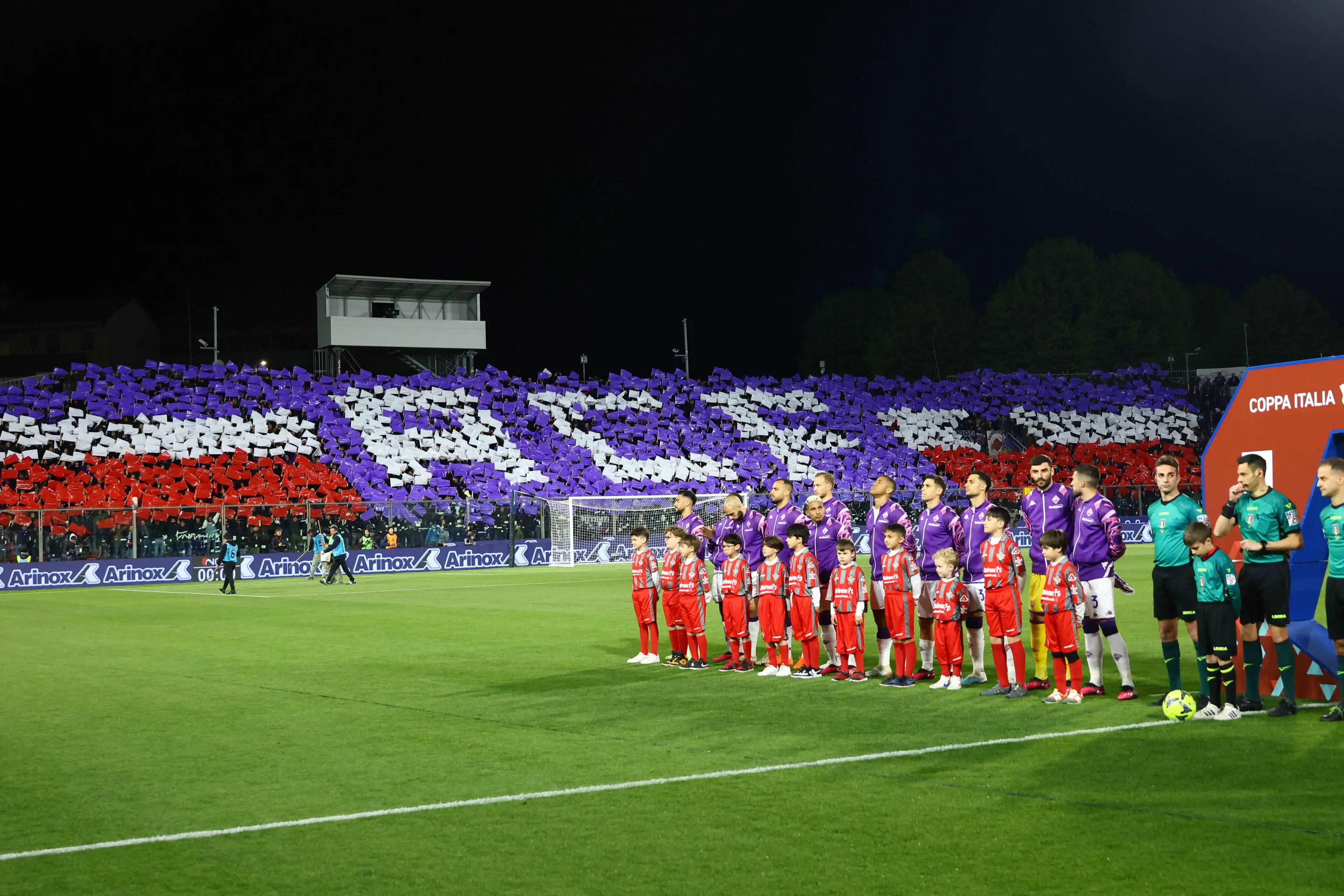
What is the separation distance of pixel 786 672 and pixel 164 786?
6.79 metres

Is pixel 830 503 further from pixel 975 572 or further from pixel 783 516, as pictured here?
pixel 975 572

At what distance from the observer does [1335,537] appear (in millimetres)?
9406

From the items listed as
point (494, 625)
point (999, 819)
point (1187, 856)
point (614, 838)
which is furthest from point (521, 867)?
point (494, 625)

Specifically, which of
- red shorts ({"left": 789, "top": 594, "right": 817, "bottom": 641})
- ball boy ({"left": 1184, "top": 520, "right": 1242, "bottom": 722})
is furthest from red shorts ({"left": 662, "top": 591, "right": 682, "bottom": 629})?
ball boy ({"left": 1184, "top": 520, "right": 1242, "bottom": 722})

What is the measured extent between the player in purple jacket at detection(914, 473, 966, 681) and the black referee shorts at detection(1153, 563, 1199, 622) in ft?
7.97

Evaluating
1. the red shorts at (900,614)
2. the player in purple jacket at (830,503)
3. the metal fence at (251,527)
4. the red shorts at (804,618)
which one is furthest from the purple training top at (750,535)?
the metal fence at (251,527)

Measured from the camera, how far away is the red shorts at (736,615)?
13.9 meters

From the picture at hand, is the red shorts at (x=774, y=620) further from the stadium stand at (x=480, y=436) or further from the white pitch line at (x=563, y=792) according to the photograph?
the stadium stand at (x=480, y=436)

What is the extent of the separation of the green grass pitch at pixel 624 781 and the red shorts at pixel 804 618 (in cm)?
58

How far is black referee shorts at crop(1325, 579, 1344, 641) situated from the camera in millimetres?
9430

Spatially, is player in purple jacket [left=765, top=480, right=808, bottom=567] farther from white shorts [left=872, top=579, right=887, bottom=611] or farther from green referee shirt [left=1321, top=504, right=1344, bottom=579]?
green referee shirt [left=1321, top=504, right=1344, bottom=579]

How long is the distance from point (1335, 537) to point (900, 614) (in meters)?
4.18

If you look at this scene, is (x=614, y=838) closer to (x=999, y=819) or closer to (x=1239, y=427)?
(x=999, y=819)

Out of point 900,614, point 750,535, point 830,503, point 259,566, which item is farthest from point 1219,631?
point 259,566
